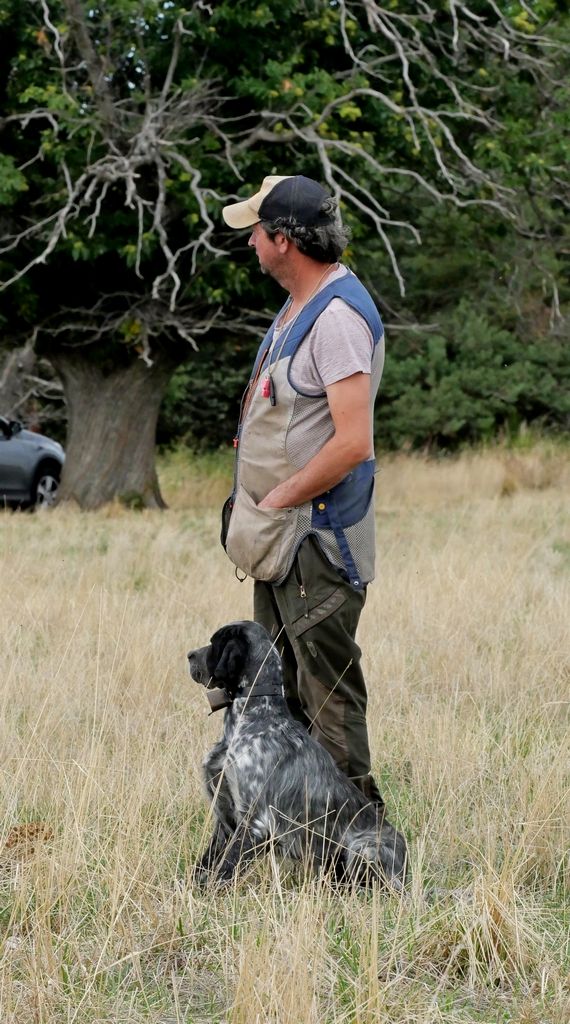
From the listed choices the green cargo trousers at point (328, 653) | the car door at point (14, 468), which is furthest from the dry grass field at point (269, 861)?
the car door at point (14, 468)

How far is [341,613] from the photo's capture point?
4094 mm

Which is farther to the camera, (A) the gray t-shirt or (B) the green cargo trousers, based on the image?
(B) the green cargo trousers

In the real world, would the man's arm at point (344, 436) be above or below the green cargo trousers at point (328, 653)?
above

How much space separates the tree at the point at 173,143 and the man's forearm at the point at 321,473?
7.34 m

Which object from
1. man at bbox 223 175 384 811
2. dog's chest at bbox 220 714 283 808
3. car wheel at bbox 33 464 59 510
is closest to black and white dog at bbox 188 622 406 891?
dog's chest at bbox 220 714 283 808

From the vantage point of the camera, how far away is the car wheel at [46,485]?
1689 cm

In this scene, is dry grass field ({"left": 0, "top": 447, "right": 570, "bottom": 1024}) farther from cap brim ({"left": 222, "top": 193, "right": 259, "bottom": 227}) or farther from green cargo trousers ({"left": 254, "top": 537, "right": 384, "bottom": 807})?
cap brim ({"left": 222, "top": 193, "right": 259, "bottom": 227})

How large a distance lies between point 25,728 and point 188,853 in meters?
1.38

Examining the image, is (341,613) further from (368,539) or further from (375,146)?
(375,146)

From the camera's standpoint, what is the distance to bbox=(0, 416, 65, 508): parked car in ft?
53.2

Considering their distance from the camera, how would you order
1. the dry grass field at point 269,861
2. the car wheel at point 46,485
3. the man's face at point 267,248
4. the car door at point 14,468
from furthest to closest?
the car wheel at point 46,485
the car door at point 14,468
the man's face at point 267,248
the dry grass field at point 269,861

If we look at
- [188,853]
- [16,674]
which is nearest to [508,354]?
[16,674]

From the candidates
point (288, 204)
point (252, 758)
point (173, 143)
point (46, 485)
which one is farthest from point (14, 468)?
point (252, 758)

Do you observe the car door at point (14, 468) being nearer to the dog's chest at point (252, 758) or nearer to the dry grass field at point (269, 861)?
the dry grass field at point (269, 861)
